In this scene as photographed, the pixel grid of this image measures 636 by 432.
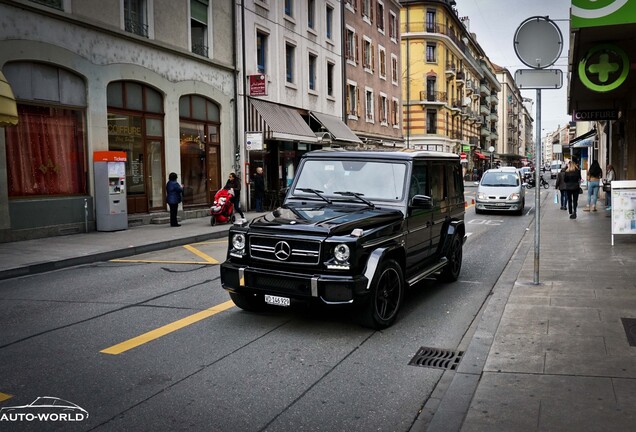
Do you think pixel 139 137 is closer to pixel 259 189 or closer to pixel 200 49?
pixel 200 49

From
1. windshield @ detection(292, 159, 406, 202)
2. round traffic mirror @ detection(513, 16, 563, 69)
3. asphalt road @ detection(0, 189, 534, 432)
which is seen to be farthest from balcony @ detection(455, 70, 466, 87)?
windshield @ detection(292, 159, 406, 202)

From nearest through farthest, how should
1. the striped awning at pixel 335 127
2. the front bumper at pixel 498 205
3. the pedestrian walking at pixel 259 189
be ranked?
the front bumper at pixel 498 205
the pedestrian walking at pixel 259 189
the striped awning at pixel 335 127

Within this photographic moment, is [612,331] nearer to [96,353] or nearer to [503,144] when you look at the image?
[96,353]

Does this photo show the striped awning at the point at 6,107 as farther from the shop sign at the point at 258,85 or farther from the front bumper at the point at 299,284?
the shop sign at the point at 258,85

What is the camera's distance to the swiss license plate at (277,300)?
19.4ft

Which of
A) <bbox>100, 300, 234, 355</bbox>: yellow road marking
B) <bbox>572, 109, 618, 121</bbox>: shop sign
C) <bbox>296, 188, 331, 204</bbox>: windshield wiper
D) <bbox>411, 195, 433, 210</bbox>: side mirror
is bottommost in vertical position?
<bbox>100, 300, 234, 355</bbox>: yellow road marking

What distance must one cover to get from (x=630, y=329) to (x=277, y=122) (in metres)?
20.3

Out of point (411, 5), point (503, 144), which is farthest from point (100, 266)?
point (503, 144)

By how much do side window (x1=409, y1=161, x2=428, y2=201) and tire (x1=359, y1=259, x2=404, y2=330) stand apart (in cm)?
117

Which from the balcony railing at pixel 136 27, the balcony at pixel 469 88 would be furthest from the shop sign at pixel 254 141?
the balcony at pixel 469 88

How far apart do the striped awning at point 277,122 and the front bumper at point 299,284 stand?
59.2 ft

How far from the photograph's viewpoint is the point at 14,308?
294 inches

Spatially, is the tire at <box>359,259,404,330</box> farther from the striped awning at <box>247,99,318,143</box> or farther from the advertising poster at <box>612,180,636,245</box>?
the striped awning at <box>247,99,318,143</box>

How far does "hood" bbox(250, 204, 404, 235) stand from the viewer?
5938 mm
